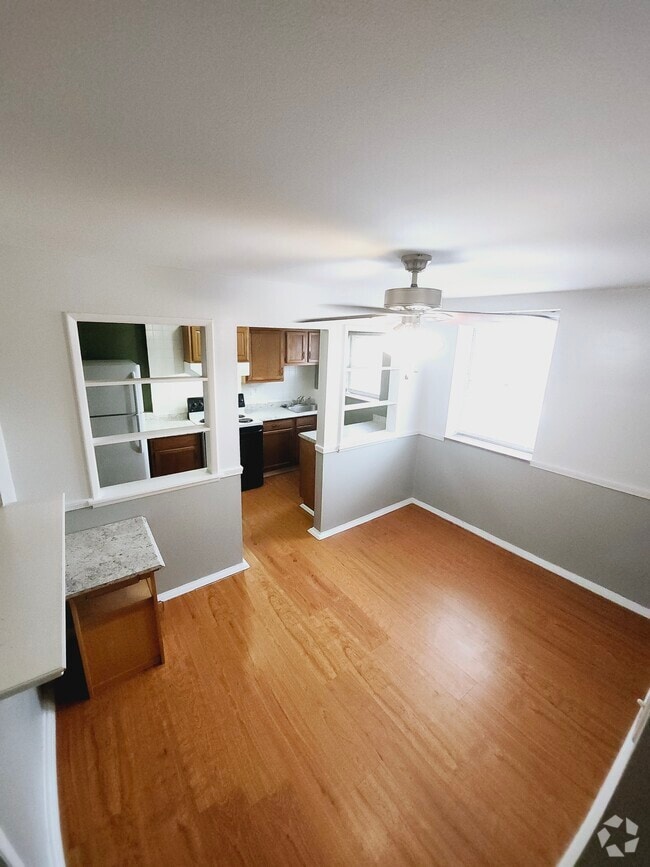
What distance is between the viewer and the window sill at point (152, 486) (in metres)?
2.20

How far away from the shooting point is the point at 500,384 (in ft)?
11.3

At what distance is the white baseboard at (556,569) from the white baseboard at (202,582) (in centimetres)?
222

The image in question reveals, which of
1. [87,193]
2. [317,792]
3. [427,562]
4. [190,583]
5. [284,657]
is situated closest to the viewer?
[87,193]

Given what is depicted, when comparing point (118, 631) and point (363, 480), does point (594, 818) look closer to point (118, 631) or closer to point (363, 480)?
point (118, 631)

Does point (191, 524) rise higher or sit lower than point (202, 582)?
higher

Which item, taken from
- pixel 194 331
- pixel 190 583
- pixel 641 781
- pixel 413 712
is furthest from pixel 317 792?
pixel 194 331

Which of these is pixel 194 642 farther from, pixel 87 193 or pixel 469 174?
pixel 469 174

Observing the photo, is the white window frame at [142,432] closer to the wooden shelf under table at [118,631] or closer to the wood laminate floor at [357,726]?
the wooden shelf under table at [118,631]

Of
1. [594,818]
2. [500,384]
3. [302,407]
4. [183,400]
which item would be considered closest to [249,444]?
[183,400]

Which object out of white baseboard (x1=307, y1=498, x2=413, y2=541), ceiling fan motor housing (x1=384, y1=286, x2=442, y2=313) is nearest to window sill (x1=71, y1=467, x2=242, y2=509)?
white baseboard (x1=307, y1=498, x2=413, y2=541)

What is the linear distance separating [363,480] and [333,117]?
3223 millimetres

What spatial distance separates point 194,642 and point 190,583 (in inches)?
20.4

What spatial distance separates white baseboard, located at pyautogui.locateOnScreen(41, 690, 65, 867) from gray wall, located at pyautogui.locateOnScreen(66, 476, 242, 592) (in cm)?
86

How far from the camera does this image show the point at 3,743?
114 cm
